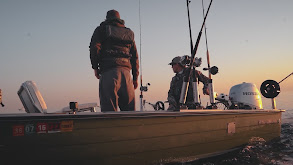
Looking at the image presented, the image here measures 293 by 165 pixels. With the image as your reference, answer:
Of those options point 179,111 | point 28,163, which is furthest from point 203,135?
point 28,163

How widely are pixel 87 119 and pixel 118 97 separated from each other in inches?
51.1

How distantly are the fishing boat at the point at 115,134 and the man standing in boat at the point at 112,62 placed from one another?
822 mm

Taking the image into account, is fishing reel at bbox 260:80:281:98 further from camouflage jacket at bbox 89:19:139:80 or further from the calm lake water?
camouflage jacket at bbox 89:19:139:80

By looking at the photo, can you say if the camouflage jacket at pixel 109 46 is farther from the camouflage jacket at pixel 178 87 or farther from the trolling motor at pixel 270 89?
the trolling motor at pixel 270 89

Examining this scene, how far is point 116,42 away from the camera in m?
4.46

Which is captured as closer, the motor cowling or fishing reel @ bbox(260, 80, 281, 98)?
the motor cowling

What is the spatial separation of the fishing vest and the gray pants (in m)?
0.30

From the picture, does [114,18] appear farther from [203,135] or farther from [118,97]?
[203,135]

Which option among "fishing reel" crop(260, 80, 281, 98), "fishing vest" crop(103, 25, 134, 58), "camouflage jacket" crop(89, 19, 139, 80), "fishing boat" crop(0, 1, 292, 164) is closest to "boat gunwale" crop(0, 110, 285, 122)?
"fishing boat" crop(0, 1, 292, 164)

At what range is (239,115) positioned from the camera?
507 centimetres

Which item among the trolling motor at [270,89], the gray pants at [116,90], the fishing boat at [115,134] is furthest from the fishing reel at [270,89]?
the gray pants at [116,90]

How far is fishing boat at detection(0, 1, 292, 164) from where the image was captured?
288cm

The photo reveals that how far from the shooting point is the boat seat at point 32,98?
355cm

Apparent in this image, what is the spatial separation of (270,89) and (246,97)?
795 millimetres
